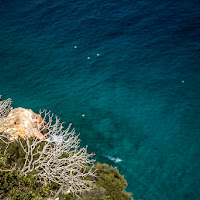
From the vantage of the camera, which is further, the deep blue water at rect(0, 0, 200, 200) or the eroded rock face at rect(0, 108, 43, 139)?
the deep blue water at rect(0, 0, 200, 200)

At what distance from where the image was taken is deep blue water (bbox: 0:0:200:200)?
1852 centimetres

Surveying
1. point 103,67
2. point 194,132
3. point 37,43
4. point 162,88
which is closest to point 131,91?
point 162,88

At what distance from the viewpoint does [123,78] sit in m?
26.8

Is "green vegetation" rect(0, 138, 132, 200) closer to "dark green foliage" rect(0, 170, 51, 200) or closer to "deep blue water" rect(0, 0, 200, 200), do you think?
"dark green foliage" rect(0, 170, 51, 200)

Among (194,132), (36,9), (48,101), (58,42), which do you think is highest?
(36,9)

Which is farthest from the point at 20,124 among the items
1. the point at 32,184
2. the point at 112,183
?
the point at 112,183

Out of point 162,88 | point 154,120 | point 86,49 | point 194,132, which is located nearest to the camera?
point 194,132

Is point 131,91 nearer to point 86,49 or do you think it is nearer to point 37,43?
point 86,49

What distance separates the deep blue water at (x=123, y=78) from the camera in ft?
60.7

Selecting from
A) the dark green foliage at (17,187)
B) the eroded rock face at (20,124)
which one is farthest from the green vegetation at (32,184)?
the eroded rock face at (20,124)

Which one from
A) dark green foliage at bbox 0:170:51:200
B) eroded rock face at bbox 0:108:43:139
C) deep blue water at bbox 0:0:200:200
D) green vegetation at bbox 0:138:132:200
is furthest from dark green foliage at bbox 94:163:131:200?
eroded rock face at bbox 0:108:43:139

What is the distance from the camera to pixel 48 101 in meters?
24.9

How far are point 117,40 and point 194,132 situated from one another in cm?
1818

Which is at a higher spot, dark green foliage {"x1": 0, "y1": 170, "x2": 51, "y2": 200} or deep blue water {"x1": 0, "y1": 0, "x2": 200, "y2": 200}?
dark green foliage {"x1": 0, "y1": 170, "x2": 51, "y2": 200}
